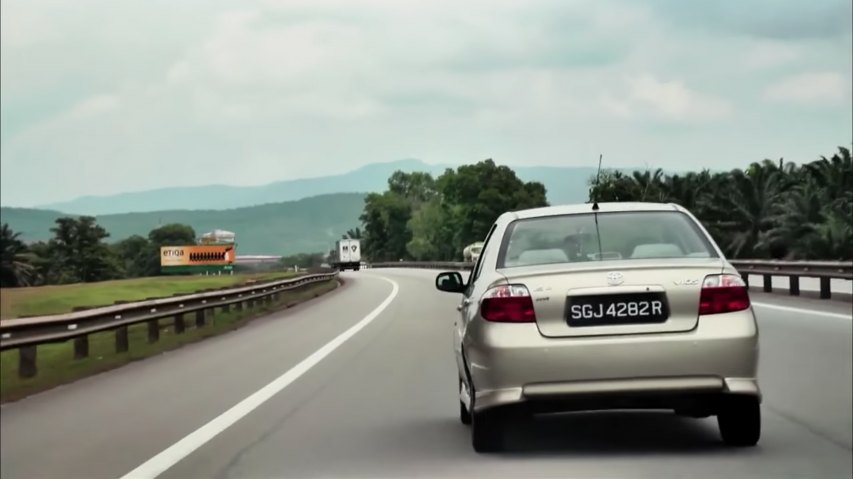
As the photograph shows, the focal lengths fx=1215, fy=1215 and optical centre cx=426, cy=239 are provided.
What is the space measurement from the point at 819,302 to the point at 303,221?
80.4 feet

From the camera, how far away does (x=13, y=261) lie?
28.3 metres

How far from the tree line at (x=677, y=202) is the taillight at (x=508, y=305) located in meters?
2.16

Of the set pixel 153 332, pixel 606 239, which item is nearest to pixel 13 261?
pixel 153 332

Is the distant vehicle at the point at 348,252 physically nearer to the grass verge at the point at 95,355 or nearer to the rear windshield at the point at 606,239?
the grass verge at the point at 95,355

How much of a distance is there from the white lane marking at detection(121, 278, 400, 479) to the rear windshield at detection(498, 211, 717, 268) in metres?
2.57

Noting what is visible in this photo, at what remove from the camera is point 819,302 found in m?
26.1

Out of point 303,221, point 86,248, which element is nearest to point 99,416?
point 86,248

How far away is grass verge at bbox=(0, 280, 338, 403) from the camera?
13343mm

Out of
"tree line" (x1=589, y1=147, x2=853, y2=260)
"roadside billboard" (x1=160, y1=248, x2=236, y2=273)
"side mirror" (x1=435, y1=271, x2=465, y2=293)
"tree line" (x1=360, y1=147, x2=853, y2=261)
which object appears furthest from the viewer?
"tree line" (x1=589, y1=147, x2=853, y2=260)

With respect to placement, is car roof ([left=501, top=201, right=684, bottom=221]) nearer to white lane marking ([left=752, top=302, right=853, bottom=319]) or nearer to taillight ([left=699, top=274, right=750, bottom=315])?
taillight ([left=699, top=274, right=750, bottom=315])

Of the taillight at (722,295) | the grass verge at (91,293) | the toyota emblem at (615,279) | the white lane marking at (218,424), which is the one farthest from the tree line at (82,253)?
the taillight at (722,295)

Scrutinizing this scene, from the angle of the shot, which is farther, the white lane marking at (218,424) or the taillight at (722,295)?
the white lane marking at (218,424)

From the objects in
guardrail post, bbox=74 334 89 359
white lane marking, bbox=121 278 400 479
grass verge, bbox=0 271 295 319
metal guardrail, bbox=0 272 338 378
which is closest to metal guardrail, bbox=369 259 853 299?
metal guardrail, bbox=0 272 338 378

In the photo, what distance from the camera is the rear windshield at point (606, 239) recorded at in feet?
25.8
